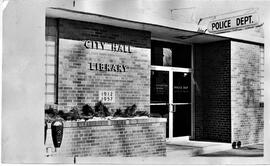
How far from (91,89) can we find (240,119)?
14.4 feet

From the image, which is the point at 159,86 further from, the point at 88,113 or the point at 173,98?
the point at 88,113

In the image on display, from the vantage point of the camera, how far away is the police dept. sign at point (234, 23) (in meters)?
7.63

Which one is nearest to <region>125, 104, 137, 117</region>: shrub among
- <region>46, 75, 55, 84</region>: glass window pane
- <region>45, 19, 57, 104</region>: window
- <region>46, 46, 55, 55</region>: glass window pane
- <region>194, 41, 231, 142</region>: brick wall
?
<region>45, 19, 57, 104</region>: window

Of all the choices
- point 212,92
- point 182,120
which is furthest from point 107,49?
point 212,92

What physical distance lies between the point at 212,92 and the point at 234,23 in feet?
11.9

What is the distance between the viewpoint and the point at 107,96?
884 cm

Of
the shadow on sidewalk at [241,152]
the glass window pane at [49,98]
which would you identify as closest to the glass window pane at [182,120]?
the shadow on sidewalk at [241,152]

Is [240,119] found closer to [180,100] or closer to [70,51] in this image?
[180,100]

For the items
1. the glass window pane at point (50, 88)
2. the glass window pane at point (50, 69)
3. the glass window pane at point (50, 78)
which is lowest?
the glass window pane at point (50, 88)

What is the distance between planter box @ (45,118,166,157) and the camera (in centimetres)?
763

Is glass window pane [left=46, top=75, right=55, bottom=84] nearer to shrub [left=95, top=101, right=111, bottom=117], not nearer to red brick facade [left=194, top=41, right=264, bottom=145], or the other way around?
shrub [left=95, top=101, right=111, bottom=117]

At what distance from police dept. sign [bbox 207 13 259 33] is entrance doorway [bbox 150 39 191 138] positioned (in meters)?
2.15

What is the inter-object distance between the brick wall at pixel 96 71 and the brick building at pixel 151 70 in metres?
0.02

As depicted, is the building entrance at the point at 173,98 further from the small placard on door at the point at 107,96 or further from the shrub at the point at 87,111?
the shrub at the point at 87,111
